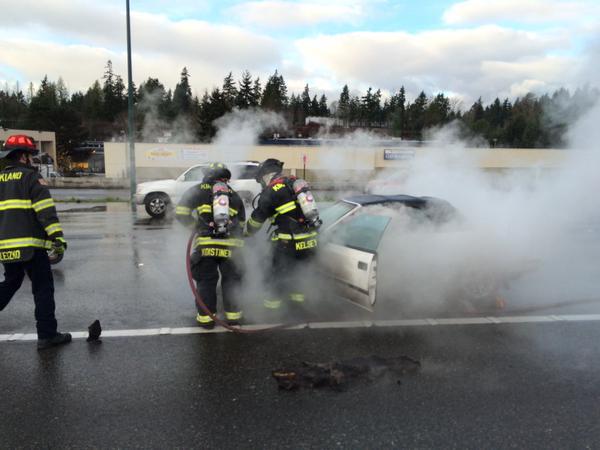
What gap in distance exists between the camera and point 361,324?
15.3 feet

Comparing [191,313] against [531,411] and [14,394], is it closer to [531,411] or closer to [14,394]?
[14,394]

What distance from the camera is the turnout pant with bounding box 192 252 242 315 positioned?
458 centimetres

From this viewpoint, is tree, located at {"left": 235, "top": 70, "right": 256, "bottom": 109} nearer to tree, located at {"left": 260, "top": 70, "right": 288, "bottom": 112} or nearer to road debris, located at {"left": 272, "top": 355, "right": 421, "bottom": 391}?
tree, located at {"left": 260, "top": 70, "right": 288, "bottom": 112}

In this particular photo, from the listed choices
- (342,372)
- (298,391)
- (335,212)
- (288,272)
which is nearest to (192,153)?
(335,212)

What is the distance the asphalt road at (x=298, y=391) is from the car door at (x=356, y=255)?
14.4 inches

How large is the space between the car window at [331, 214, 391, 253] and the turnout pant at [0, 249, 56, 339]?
2736mm

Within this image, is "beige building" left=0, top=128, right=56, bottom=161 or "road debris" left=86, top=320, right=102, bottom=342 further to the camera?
"beige building" left=0, top=128, right=56, bottom=161

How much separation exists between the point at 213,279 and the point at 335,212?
5.56ft

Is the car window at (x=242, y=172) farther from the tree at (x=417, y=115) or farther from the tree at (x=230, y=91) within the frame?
the tree at (x=230, y=91)

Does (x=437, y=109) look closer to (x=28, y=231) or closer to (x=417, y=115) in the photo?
(x=417, y=115)

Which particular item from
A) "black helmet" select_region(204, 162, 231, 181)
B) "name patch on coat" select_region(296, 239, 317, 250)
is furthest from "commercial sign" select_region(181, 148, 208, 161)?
"name patch on coat" select_region(296, 239, 317, 250)

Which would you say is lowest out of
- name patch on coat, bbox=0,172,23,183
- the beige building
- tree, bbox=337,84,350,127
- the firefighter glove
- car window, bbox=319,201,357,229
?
the firefighter glove

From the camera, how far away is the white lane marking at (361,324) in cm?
434

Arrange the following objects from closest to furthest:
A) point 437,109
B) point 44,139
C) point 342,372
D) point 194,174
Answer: point 342,372 < point 194,174 < point 437,109 < point 44,139
